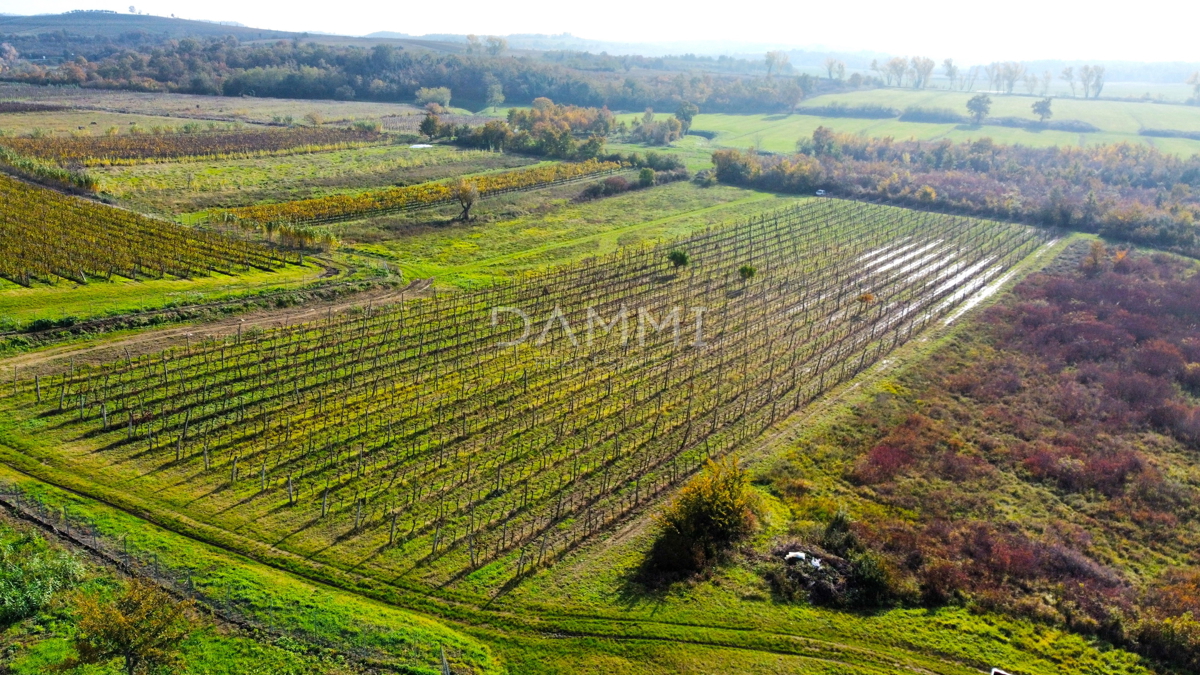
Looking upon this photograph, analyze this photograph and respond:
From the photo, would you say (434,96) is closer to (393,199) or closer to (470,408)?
(393,199)

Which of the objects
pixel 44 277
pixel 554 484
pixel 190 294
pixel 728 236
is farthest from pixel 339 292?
pixel 728 236

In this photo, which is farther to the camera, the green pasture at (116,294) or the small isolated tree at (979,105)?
the small isolated tree at (979,105)

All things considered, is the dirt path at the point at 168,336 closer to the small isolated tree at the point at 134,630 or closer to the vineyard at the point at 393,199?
the vineyard at the point at 393,199

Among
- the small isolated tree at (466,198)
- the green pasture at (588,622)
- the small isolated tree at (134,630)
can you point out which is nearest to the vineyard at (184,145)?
the small isolated tree at (466,198)

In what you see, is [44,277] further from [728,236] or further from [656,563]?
[728,236]

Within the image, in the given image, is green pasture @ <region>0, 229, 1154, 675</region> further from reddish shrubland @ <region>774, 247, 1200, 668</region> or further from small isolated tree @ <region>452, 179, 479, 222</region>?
small isolated tree @ <region>452, 179, 479, 222</region>

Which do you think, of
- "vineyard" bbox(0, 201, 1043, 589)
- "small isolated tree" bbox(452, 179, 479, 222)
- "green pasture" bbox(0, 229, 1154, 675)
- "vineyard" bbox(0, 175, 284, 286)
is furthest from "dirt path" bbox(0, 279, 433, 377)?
"small isolated tree" bbox(452, 179, 479, 222)
